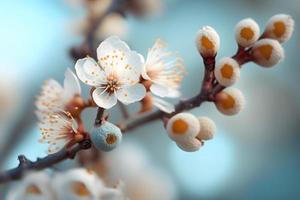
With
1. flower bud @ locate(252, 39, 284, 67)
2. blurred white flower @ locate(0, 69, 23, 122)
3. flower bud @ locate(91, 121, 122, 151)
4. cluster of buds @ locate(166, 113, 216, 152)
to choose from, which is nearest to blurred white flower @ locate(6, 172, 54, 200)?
flower bud @ locate(91, 121, 122, 151)

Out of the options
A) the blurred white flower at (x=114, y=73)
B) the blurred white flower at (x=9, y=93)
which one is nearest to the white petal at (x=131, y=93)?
the blurred white flower at (x=114, y=73)

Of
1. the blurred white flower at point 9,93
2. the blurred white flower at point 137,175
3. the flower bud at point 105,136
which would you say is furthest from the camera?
the blurred white flower at point 9,93

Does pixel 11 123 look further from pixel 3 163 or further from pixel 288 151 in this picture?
pixel 288 151

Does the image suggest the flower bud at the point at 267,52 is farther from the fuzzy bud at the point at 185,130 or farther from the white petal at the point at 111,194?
the white petal at the point at 111,194

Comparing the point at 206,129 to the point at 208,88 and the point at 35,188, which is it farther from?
the point at 35,188

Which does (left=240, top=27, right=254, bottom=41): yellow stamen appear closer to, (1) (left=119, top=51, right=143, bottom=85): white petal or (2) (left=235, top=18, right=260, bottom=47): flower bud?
(2) (left=235, top=18, right=260, bottom=47): flower bud
